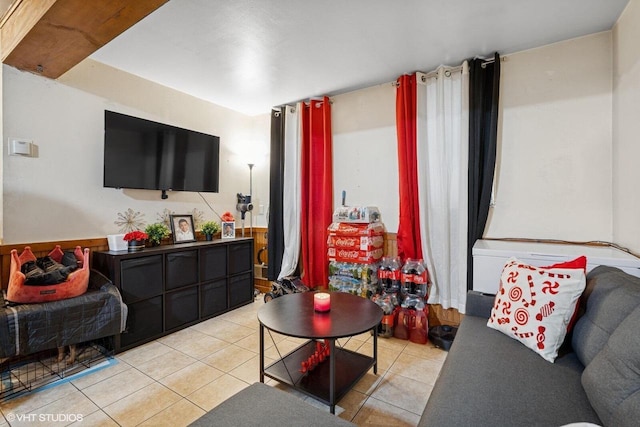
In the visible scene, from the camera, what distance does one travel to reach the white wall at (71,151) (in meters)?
2.30

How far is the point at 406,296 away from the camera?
2832 mm

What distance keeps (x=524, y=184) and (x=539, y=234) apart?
43 centimetres

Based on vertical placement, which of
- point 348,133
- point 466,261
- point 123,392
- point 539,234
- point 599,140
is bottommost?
→ point 123,392

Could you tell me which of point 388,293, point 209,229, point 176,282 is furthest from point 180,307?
point 388,293

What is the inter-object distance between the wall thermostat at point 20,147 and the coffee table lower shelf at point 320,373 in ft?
8.08

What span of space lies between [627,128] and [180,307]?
379cm

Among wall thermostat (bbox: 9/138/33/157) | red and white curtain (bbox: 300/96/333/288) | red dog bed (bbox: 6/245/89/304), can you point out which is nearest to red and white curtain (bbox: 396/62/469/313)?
red and white curtain (bbox: 300/96/333/288)

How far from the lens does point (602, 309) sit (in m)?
1.30

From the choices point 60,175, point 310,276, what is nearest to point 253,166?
point 310,276

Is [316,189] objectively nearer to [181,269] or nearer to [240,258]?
[240,258]

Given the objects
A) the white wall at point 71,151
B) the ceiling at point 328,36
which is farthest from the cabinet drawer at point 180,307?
the ceiling at point 328,36

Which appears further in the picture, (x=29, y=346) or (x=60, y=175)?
(x=60, y=175)

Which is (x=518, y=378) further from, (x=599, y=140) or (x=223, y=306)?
(x=223, y=306)

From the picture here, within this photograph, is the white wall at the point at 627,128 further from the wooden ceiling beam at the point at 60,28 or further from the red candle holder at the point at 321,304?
the wooden ceiling beam at the point at 60,28
